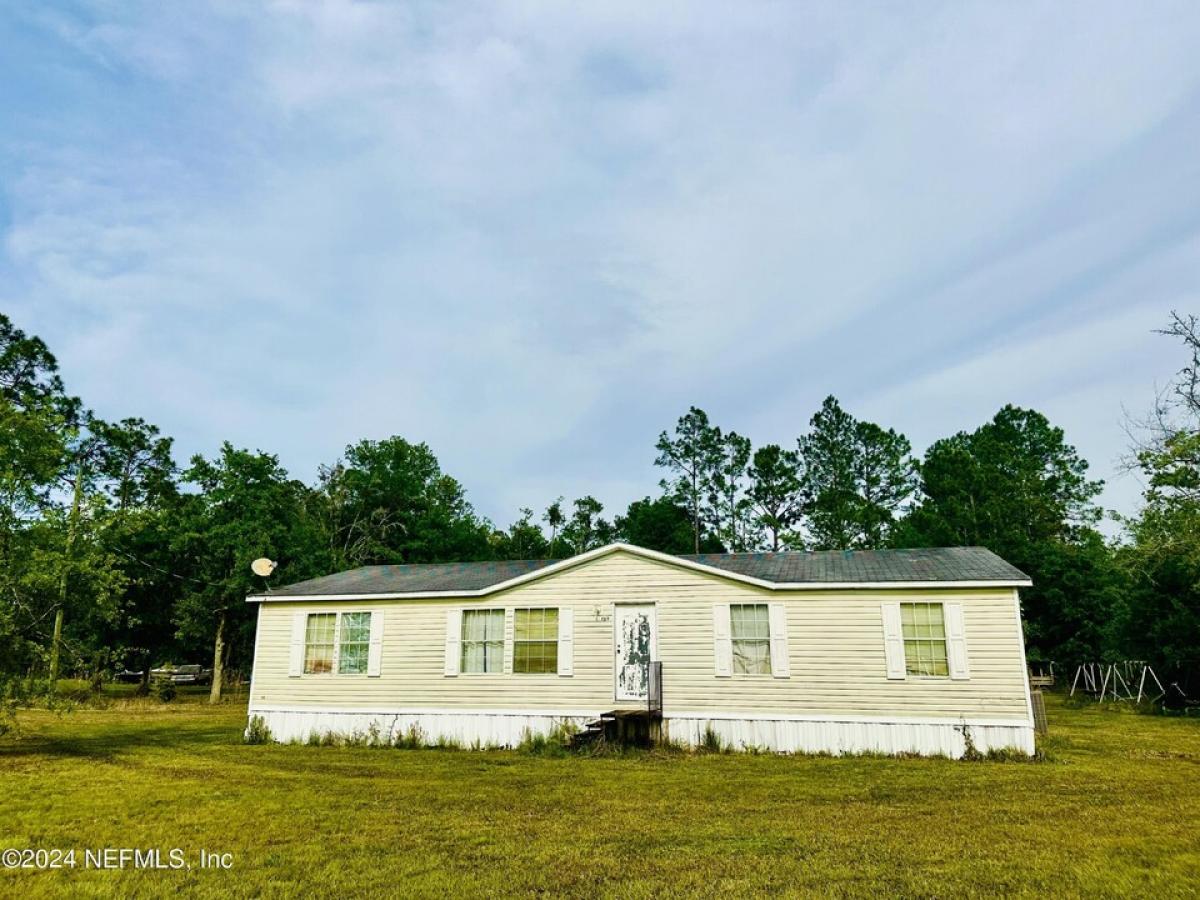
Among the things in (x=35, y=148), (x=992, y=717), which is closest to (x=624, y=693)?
(x=992, y=717)

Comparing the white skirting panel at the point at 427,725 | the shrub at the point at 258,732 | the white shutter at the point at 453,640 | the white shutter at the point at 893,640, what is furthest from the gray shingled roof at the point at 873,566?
Result: the shrub at the point at 258,732

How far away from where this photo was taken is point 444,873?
5.75 m

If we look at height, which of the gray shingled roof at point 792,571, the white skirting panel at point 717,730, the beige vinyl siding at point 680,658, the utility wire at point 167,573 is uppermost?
the utility wire at point 167,573

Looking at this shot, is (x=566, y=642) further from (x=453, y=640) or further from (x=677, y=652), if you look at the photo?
(x=453, y=640)

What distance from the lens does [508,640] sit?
15492 mm

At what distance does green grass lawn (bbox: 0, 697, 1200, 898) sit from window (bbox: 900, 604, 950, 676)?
1.68 metres

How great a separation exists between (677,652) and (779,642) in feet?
6.51

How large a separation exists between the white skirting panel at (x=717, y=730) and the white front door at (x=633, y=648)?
32.8 inches

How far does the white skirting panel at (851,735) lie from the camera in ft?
42.4

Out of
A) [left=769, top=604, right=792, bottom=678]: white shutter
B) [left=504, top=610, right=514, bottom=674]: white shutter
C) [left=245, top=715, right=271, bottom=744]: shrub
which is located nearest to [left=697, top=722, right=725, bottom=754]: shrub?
[left=769, top=604, right=792, bottom=678]: white shutter

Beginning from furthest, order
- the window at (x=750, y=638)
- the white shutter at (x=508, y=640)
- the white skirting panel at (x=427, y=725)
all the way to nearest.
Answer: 1. the white shutter at (x=508, y=640)
2. the white skirting panel at (x=427, y=725)
3. the window at (x=750, y=638)

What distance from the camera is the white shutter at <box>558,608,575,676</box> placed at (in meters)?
15.0

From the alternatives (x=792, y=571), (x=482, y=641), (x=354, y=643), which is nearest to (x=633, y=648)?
(x=482, y=641)

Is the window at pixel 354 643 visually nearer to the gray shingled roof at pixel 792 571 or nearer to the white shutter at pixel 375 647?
the white shutter at pixel 375 647
